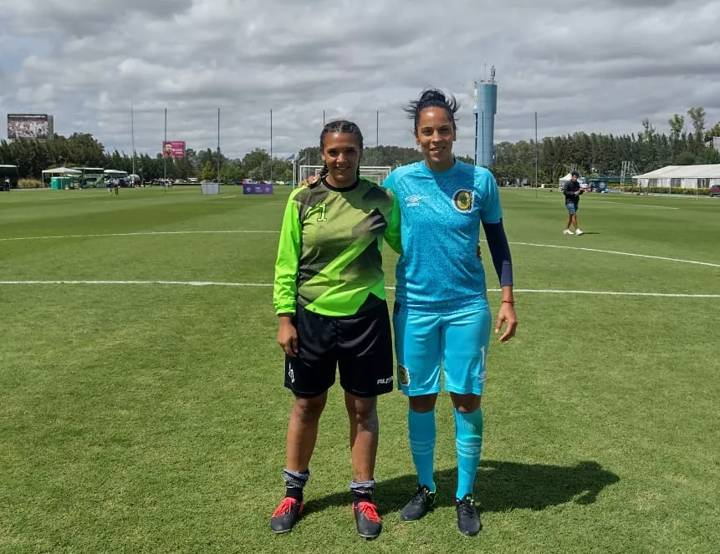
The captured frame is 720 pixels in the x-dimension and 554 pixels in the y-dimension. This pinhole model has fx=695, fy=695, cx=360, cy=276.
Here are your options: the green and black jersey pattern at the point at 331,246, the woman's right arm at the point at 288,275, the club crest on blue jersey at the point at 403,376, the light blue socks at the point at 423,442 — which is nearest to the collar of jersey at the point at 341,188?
the green and black jersey pattern at the point at 331,246

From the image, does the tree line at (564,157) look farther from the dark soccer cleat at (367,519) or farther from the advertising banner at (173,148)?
the dark soccer cleat at (367,519)

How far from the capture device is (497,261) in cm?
356

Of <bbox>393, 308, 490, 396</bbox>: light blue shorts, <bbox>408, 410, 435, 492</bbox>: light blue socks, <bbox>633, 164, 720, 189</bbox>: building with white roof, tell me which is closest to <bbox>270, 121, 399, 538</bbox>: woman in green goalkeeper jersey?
<bbox>393, 308, 490, 396</bbox>: light blue shorts

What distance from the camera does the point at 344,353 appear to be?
11.0ft

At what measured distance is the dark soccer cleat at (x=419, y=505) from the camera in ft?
11.4

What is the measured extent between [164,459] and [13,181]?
312ft

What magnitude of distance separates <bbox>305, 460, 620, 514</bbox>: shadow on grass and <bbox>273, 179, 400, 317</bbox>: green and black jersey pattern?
1089 mm

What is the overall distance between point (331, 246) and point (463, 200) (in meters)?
0.68

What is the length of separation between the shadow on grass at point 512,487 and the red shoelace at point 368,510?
6.4 inches

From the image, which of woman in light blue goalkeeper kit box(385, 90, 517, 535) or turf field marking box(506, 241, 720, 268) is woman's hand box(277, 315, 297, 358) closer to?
woman in light blue goalkeeper kit box(385, 90, 517, 535)

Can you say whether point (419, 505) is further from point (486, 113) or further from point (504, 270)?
point (486, 113)

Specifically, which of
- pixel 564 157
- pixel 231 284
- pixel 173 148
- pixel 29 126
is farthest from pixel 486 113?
pixel 231 284

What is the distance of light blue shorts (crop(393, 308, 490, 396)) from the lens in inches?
133

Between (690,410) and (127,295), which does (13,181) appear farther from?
(690,410)
